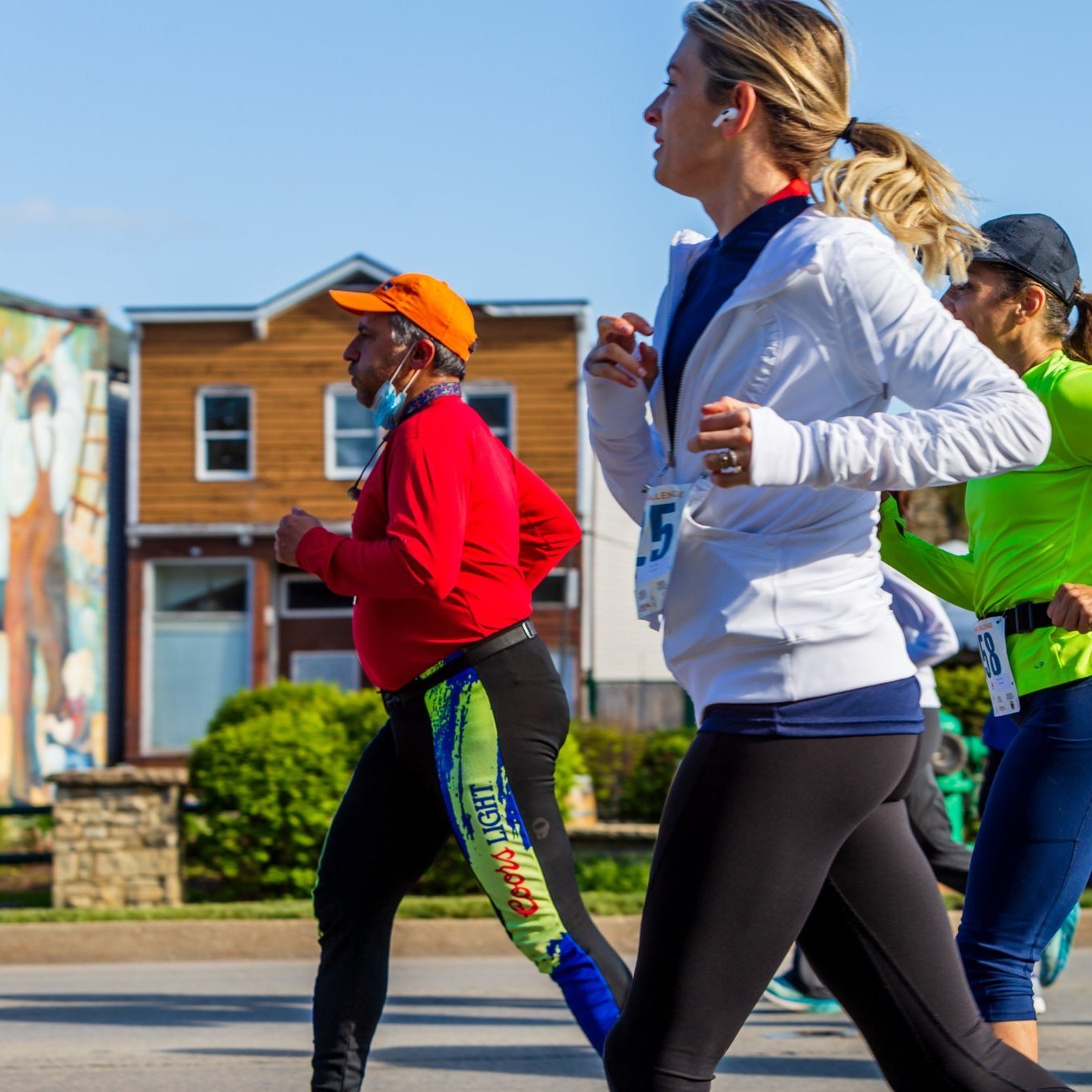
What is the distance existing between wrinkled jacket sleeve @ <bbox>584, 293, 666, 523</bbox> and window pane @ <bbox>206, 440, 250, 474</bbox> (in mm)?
29272

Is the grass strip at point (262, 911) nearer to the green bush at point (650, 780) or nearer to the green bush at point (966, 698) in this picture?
the green bush at point (650, 780)

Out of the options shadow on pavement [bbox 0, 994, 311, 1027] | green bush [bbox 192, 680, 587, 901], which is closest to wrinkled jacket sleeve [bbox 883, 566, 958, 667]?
shadow on pavement [bbox 0, 994, 311, 1027]

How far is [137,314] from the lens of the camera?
31703mm

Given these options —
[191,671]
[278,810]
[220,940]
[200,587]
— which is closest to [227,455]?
[200,587]

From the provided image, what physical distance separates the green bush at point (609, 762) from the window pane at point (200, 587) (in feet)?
58.5

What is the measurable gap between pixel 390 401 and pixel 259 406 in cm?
2783

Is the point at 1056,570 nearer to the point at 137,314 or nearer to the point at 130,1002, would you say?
the point at 130,1002

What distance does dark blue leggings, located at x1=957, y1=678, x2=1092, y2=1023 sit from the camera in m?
3.65

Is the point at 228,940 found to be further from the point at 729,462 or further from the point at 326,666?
the point at 326,666

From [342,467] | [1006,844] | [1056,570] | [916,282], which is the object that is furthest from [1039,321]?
[342,467]

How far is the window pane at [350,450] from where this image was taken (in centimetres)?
3161

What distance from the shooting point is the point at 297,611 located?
31.4m

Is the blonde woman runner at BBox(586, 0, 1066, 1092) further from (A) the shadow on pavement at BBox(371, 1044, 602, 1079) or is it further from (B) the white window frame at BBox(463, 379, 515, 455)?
(B) the white window frame at BBox(463, 379, 515, 455)

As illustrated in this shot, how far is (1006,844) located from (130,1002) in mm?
5117
